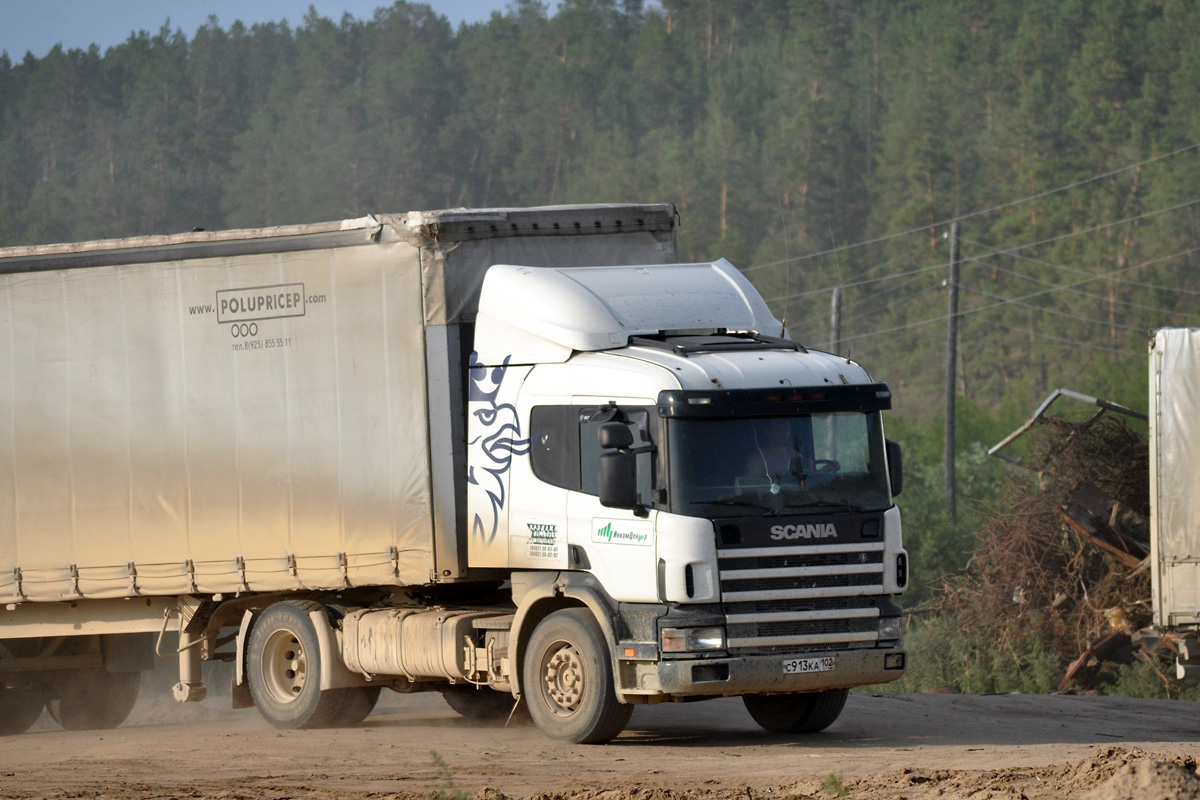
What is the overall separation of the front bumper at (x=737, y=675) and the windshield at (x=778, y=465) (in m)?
1.00

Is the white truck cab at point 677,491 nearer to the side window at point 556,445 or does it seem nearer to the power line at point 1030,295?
the side window at point 556,445

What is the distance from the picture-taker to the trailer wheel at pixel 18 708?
625 inches

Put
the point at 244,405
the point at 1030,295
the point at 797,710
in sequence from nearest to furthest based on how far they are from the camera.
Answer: the point at 797,710, the point at 244,405, the point at 1030,295

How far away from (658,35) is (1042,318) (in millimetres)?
36841

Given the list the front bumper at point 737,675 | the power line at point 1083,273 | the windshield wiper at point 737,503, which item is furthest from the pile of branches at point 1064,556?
Result: the power line at point 1083,273

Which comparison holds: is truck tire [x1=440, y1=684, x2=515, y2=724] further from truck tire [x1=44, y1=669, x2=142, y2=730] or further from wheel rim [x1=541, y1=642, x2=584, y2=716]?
truck tire [x1=44, y1=669, x2=142, y2=730]

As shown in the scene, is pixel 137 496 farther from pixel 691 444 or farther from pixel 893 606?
pixel 893 606

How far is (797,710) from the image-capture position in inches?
508

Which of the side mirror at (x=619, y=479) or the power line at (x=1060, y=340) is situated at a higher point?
the power line at (x=1060, y=340)

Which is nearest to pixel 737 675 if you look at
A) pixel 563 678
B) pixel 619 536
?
pixel 619 536

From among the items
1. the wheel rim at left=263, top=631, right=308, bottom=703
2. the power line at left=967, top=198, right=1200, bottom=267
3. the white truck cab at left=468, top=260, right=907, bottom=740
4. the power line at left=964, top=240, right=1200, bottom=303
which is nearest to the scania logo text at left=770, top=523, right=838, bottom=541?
the white truck cab at left=468, top=260, right=907, bottom=740

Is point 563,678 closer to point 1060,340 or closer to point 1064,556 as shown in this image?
point 1064,556

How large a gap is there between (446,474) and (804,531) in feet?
9.32

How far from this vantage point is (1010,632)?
73.0ft
